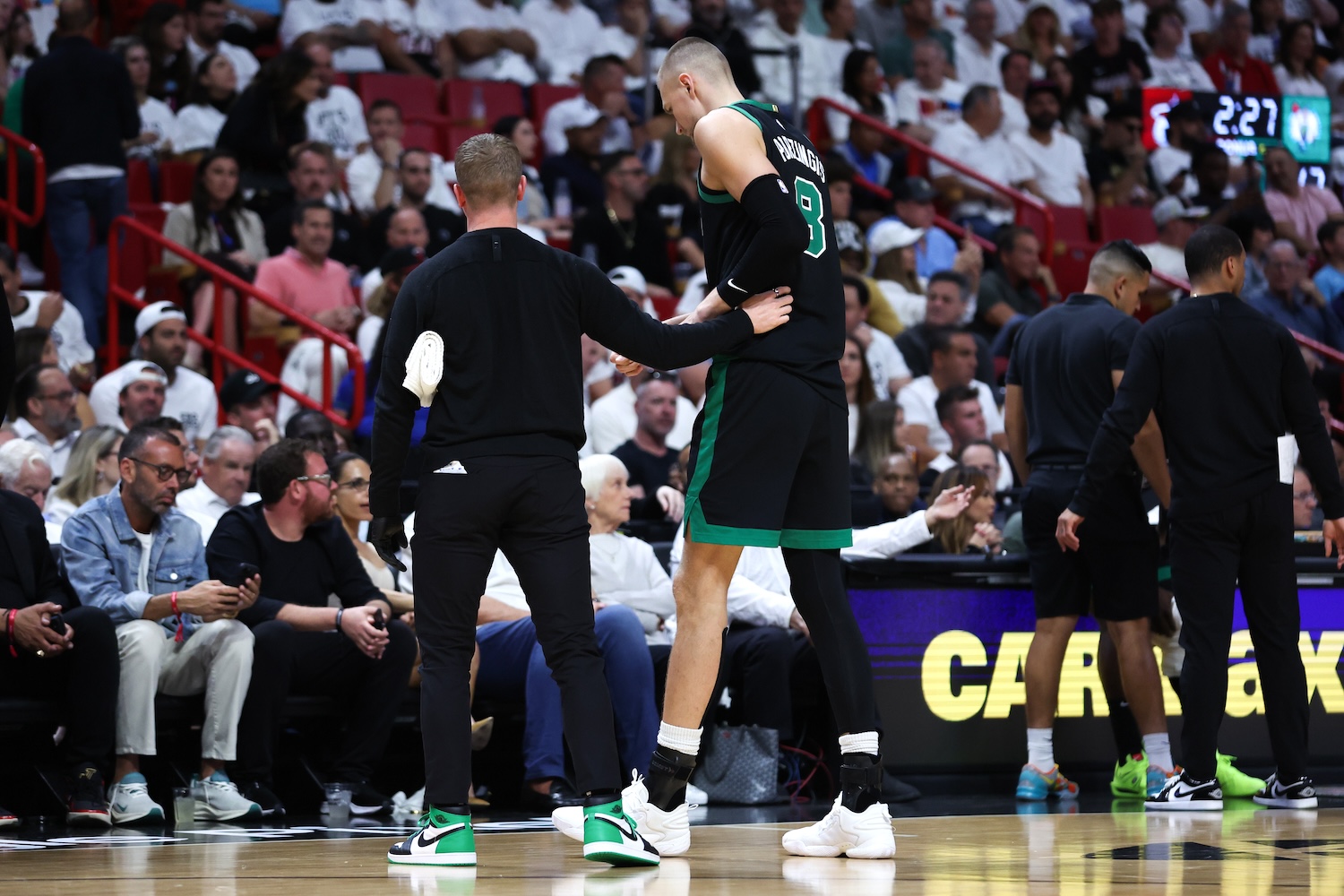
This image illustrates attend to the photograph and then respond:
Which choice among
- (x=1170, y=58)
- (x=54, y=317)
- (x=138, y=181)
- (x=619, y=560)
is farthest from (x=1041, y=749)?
(x=1170, y=58)

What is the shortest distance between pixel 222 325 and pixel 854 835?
6.90 m

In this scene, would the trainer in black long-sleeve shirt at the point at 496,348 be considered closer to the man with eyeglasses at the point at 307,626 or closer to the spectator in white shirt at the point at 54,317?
the man with eyeglasses at the point at 307,626

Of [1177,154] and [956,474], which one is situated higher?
[1177,154]

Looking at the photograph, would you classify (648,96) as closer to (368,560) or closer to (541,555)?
(368,560)

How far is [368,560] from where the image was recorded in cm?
785

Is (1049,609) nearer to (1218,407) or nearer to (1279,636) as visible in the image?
(1279,636)

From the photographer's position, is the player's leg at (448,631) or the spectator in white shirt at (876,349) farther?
the spectator in white shirt at (876,349)

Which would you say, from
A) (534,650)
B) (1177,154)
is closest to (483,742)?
(534,650)

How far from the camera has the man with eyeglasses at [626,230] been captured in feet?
40.8

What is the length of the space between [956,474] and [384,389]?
417cm

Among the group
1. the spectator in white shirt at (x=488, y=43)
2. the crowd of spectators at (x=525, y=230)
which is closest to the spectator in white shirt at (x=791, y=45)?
the crowd of spectators at (x=525, y=230)

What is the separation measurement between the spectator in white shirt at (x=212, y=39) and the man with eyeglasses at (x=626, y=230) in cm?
271

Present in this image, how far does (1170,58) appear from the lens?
58.2 ft

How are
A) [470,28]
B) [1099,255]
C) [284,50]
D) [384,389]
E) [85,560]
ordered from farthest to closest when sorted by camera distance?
[470,28]
[284,50]
[1099,255]
[85,560]
[384,389]
